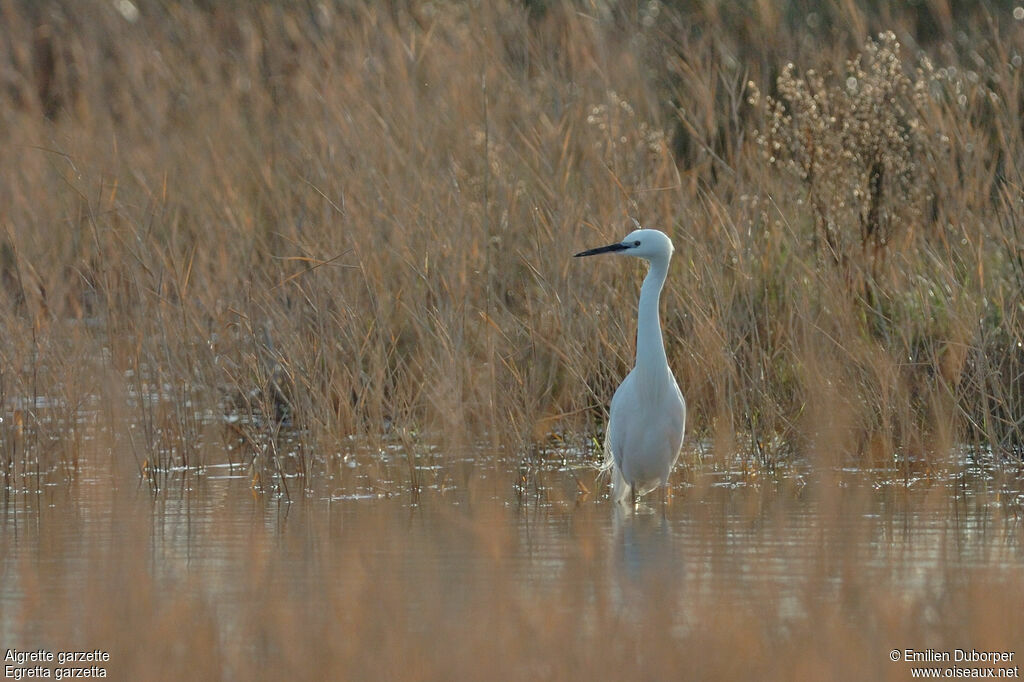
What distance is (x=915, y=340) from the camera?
5828 millimetres

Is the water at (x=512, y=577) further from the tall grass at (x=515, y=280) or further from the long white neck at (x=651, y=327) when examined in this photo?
the long white neck at (x=651, y=327)

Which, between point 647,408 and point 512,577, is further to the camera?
point 647,408

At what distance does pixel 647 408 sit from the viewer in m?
5.04

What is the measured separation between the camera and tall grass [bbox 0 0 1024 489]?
532 centimetres

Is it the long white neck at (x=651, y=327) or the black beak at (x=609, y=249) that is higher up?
the black beak at (x=609, y=249)

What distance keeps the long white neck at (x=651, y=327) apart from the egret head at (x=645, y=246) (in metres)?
0.03

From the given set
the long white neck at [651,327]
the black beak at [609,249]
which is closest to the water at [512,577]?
the long white neck at [651,327]

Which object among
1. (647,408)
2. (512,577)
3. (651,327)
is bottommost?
(512,577)

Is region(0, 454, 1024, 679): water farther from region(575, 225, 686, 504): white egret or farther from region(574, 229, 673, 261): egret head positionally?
region(574, 229, 673, 261): egret head

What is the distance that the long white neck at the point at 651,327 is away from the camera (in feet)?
16.5

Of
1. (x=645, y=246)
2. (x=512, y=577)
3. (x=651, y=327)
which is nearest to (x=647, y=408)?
(x=651, y=327)

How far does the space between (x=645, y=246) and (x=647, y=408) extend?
538 mm

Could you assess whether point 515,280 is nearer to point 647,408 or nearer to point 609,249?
point 609,249

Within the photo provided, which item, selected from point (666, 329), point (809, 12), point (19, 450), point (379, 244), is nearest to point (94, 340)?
point (19, 450)
